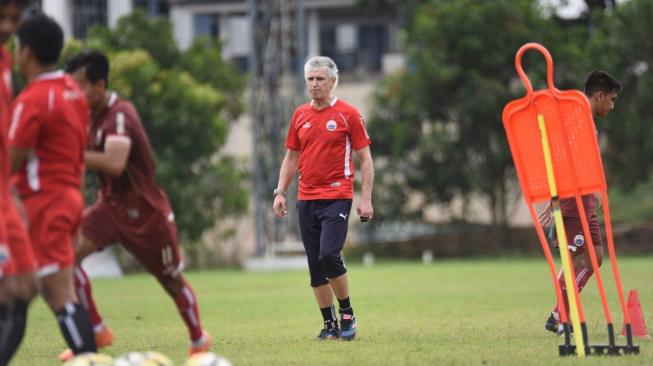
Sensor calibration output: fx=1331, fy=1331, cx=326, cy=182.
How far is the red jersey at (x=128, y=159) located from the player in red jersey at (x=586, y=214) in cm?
396

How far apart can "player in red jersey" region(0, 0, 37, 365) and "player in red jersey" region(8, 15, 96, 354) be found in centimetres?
33

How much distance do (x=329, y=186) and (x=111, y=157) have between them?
349 centimetres

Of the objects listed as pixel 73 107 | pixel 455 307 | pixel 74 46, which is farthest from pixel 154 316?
pixel 74 46

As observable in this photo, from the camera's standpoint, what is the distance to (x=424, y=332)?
12297mm

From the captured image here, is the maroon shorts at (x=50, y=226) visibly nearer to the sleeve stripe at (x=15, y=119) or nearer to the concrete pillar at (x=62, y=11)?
the sleeve stripe at (x=15, y=119)

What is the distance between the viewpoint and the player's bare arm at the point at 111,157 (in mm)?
8672

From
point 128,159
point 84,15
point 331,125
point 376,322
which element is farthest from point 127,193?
point 84,15

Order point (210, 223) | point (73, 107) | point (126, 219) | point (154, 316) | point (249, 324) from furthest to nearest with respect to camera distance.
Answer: point (210, 223) → point (154, 316) → point (249, 324) → point (126, 219) → point (73, 107)

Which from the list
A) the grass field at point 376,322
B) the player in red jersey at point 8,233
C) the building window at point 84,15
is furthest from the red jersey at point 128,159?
the building window at point 84,15

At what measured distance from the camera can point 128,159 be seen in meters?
9.13

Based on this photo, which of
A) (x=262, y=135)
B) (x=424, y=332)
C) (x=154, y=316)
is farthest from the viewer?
(x=262, y=135)

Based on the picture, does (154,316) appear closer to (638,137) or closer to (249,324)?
(249,324)

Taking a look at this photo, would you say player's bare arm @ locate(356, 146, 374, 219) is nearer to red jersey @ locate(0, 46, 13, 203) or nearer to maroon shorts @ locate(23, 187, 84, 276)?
maroon shorts @ locate(23, 187, 84, 276)

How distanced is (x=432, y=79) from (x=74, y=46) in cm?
1020
